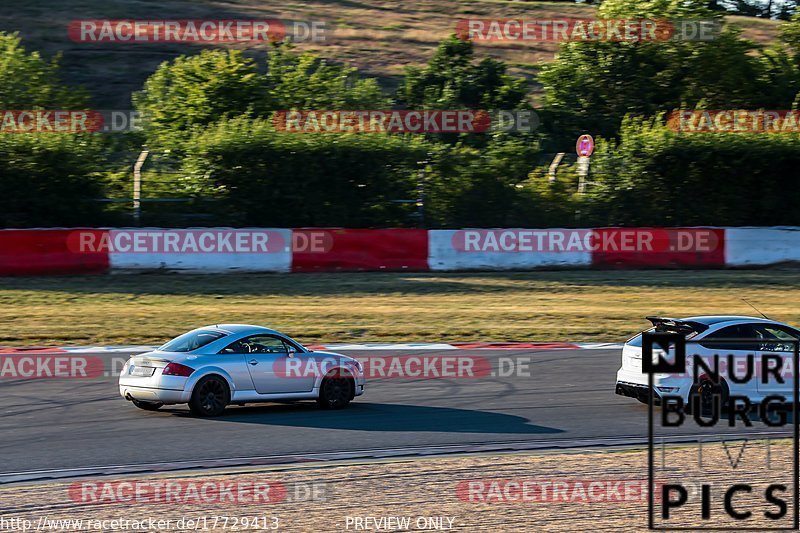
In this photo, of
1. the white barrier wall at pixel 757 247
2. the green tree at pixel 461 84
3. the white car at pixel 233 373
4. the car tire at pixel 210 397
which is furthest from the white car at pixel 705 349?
the green tree at pixel 461 84

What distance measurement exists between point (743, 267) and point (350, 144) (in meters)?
11.1

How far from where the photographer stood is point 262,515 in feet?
25.4

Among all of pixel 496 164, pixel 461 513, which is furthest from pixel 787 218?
pixel 461 513

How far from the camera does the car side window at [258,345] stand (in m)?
12.9

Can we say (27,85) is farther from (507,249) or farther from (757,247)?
(757,247)

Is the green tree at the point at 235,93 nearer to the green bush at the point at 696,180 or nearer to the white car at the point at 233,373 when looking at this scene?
the green bush at the point at 696,180

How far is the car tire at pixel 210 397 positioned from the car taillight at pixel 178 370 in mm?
181

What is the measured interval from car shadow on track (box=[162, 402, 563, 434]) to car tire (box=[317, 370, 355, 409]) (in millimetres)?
126

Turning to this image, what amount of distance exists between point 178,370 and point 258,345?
3.98ft

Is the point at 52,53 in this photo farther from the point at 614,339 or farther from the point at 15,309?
the point at 614,339

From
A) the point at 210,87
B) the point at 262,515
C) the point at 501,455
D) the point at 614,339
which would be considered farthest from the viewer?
the point at 210,87

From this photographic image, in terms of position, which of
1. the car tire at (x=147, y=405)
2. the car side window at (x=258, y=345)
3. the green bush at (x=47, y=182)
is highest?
the green bush at (x=47, y=182)

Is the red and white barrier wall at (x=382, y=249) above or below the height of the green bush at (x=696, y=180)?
below

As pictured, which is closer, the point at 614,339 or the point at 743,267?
the point at 614,339
